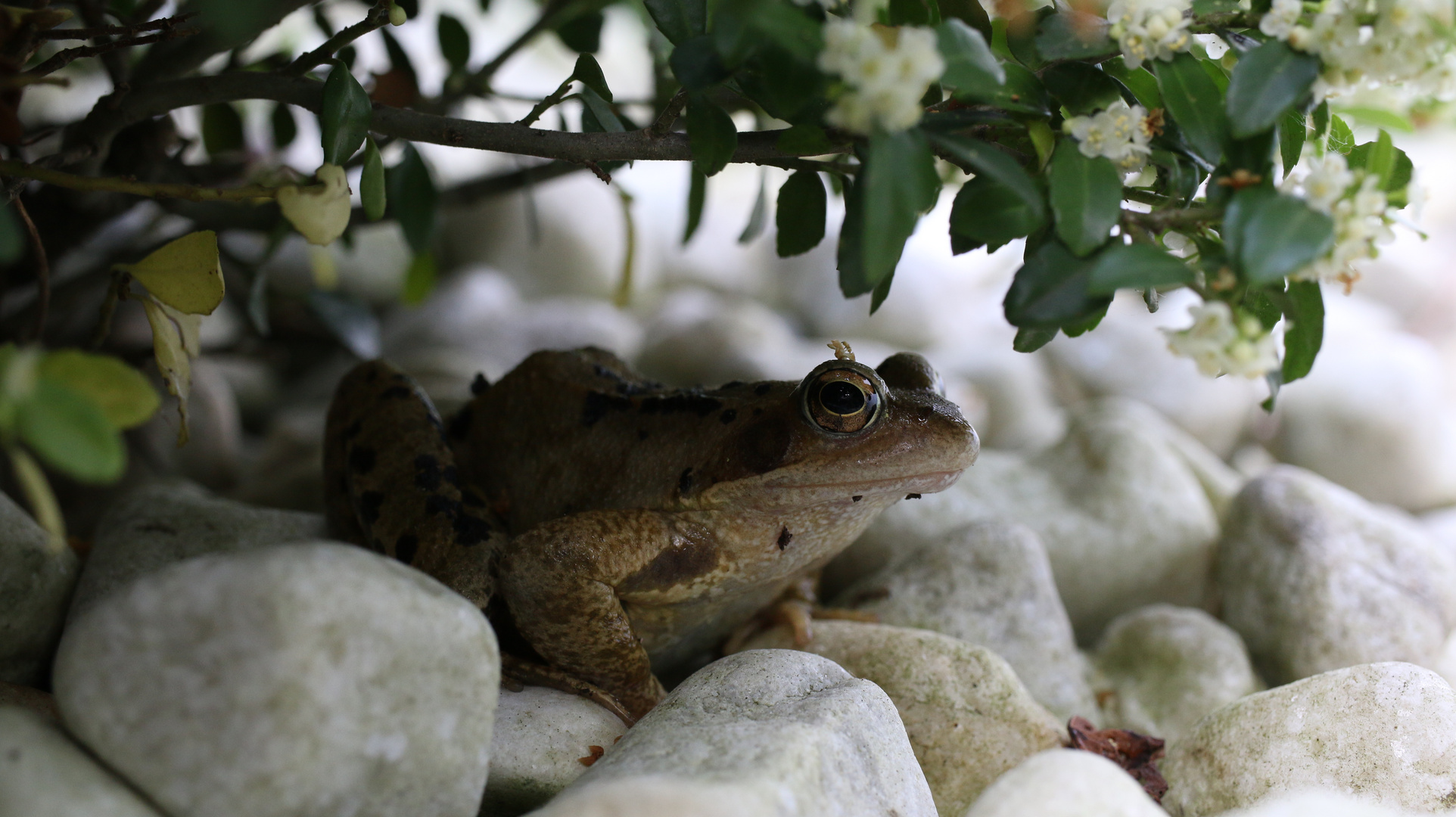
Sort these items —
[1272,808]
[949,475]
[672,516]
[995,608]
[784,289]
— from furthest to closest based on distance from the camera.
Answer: [784,289]
[995,608]
[672,516]
[949,475]
[1272,808]

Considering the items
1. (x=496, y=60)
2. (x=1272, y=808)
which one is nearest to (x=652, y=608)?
(x=1272, y=808)

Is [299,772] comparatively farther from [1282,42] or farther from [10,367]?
[1282,42]

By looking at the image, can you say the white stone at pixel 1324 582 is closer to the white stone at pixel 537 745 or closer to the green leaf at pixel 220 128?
the white stone at pixel 537 745

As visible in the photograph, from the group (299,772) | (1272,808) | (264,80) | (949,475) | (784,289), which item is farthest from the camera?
(784,289)

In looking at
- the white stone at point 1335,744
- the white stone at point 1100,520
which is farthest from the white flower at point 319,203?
the white stone at point 1335,744

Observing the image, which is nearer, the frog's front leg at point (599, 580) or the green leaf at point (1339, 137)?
the green leaf at point (1339, 137)

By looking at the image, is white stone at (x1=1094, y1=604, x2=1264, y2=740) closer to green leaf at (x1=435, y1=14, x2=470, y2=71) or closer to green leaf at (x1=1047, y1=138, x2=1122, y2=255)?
green leaf at (x1=1047, y1=138, x2=1122, y2=255)
